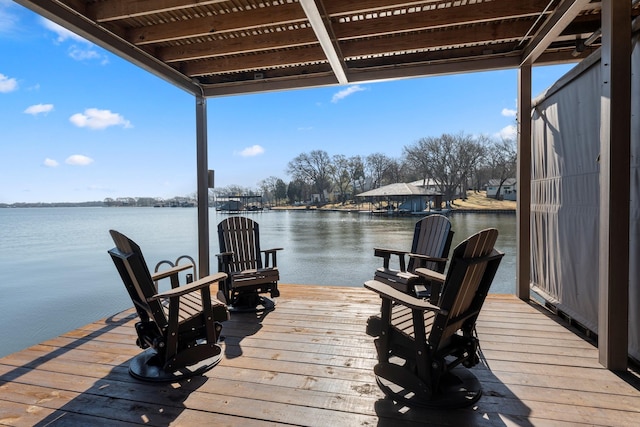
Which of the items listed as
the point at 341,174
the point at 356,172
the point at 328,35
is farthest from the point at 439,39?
the point at 356,172

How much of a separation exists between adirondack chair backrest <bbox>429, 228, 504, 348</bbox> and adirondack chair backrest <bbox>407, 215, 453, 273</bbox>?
133cm

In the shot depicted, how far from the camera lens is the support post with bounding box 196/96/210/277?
462 centimetres

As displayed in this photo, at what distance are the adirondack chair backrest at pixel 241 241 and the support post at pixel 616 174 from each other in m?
3.31

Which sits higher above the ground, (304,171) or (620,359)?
(304,171)

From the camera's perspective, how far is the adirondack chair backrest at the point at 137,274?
202 centimetres

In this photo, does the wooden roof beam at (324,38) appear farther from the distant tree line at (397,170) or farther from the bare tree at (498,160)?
the bare tree at (498,160)

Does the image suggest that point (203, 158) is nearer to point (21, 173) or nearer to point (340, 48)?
point (340, 48)

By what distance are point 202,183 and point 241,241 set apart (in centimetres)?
117

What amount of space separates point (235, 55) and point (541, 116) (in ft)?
11.6

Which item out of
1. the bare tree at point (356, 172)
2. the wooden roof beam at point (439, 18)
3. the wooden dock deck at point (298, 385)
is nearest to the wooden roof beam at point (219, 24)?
the wooden roof beam at point (439, 18)

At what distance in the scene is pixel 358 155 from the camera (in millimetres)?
14875

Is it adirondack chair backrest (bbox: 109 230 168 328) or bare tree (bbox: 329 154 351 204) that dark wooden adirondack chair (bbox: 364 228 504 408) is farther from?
bare tree (bbox: 329 154 351 204)

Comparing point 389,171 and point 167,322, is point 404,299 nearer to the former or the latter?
point 167,322

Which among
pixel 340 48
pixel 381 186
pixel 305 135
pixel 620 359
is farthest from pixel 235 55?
pixel 305 135
